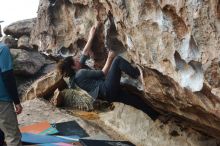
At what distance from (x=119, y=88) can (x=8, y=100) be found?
2468 millimetres

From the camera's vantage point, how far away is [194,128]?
309 inches

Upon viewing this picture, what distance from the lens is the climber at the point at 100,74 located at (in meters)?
7.76

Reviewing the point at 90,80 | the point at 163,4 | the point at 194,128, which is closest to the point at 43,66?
the point at 90,80

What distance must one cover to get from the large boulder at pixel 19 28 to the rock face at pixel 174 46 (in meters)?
8.42

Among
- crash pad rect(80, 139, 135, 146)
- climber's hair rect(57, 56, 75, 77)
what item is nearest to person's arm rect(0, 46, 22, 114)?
crash pad rect(80, 139, 135, 146)

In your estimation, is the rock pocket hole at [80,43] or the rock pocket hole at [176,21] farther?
the rock pocket hole at [80,43]

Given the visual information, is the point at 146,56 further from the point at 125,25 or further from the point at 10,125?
the point at 10,125

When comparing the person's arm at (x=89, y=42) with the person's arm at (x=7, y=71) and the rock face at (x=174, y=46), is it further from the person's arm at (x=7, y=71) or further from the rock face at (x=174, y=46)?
the person's arm at (x=7, y=71)

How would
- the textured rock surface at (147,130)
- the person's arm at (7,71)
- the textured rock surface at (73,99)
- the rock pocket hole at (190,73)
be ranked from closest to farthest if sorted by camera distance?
the rock pocket hole at (190,73) < the person's arm at (7,71) < the textured rock surface at (147,130) < the textured rock surface at (73,99)

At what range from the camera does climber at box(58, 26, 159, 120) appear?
7762mm

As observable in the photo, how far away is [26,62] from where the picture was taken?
14570 millimetres

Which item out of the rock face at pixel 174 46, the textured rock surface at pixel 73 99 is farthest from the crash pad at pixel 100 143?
the textured rock surface at pixel 73 99

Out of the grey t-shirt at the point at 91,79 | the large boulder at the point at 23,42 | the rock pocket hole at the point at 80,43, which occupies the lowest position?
the grey t-shirt at the point at 91,79

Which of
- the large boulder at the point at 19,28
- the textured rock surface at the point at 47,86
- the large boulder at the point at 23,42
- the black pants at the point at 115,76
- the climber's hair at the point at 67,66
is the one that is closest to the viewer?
the black pants at the point at 115,76
